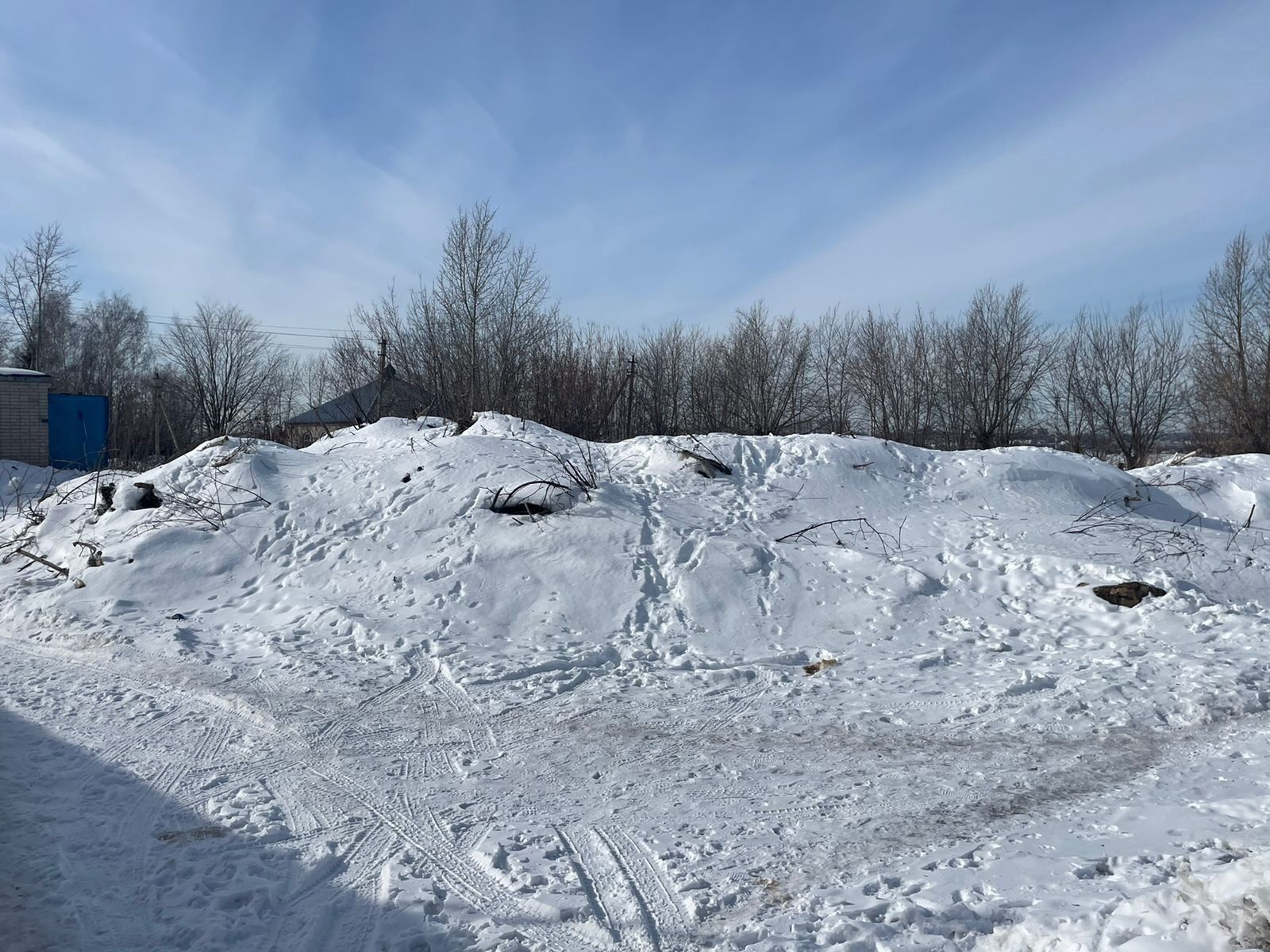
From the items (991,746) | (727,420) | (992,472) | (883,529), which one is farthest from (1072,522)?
(727,420)

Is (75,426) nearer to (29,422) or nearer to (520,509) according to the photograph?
(29,422)

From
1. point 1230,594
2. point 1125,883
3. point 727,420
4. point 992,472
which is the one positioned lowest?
point 1125,883

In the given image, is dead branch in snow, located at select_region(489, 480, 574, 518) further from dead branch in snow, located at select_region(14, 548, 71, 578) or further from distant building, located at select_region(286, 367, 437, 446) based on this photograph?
distant building, located at select_region(286, 367, 437, 446)

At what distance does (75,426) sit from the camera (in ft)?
78.1

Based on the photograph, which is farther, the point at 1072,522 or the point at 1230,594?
the point at 1072,522

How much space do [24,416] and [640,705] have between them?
76.1 ft

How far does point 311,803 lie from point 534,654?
2.72 meters

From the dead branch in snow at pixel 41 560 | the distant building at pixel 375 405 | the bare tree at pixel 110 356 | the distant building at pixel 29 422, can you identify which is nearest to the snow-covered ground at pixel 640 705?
the dead branch in snow at pixel 41 560

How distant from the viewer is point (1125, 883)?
3230mm

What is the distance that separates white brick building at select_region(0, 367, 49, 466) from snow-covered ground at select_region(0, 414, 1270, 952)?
13.4 metres

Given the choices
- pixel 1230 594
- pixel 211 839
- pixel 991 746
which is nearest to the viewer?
pixel 211 839

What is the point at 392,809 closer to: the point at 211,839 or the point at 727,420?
the point at 211,839

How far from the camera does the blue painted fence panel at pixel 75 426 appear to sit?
23.4 m

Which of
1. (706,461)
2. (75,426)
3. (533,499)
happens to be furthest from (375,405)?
(75,426)
